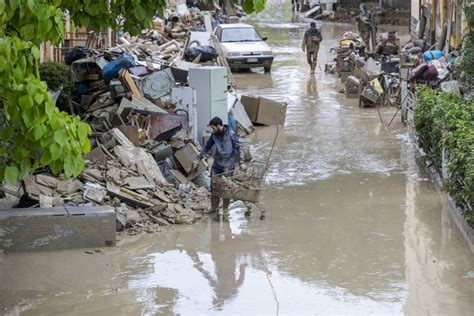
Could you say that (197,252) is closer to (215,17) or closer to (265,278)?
(265,278)

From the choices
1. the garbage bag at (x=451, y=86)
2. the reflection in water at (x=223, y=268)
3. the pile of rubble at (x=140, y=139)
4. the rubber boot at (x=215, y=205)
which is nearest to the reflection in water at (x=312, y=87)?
the pile of rubble at (x=140, y=139)

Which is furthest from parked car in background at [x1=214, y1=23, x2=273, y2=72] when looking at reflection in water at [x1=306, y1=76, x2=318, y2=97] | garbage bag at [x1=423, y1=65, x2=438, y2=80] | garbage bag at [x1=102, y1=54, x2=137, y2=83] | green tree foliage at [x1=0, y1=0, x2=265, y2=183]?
green tree foliage at [x1=0, y1=0, x2=265, y2=183]

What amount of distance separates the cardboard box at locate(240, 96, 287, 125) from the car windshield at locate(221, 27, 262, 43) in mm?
12525

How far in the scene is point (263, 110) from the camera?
23547 mm

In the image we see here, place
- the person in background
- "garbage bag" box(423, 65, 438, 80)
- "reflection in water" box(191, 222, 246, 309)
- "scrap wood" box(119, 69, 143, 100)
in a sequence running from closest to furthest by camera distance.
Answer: "reflection in water" box(191, 222, 246, 309)
"scrap wood" box(119, 69, 143, 100)
"garbage bag" box(423, 65, 438, 80)
the person in background

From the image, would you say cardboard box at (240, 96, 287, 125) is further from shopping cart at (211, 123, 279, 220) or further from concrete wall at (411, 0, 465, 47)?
shopping cart at (211, 123, 279, 220)

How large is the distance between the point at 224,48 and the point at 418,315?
24.9 metres

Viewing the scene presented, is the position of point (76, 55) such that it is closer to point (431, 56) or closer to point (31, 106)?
point (431, 56)

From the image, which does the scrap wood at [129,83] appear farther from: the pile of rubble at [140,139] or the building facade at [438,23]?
the building facade at [438,23]

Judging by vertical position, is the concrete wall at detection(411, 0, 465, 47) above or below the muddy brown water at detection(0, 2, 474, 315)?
above

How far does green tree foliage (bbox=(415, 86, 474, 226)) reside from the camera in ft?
43.8

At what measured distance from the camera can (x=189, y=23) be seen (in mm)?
44875

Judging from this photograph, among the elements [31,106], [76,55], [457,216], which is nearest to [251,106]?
[76,55]

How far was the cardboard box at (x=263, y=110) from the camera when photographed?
23.5 metres
